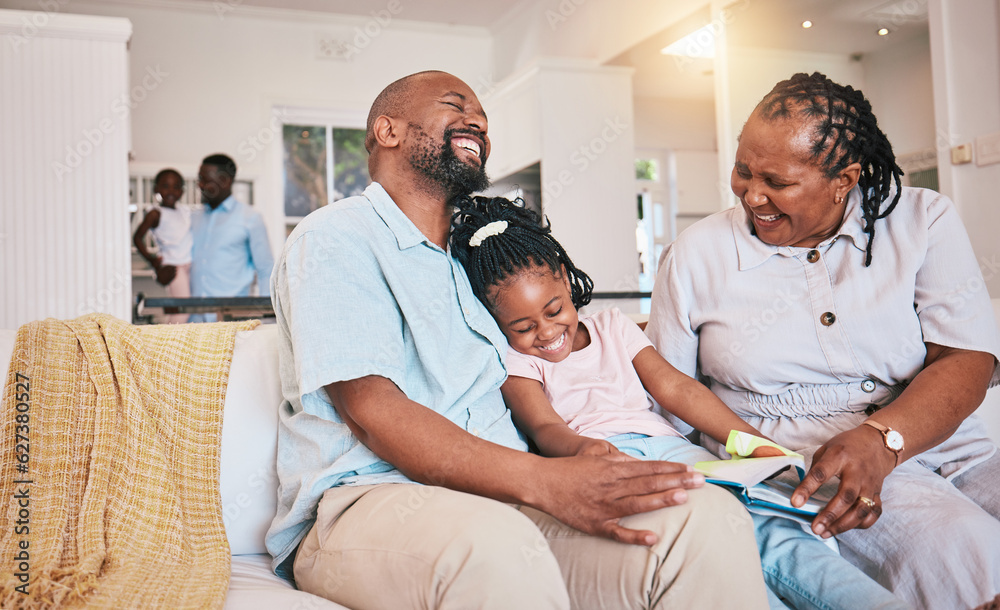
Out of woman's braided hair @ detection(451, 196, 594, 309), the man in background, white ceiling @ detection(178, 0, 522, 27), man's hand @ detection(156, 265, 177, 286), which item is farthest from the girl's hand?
white ceiling @ detection(178, 0, 522, 27)

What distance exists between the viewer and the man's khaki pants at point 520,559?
3.25 feet

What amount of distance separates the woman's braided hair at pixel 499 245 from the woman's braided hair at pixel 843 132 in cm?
48

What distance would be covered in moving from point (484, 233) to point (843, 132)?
693 millimetres

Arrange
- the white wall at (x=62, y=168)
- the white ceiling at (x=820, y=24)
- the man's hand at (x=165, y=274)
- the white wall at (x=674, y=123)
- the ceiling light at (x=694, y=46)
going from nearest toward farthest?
the white wall at (x=62, y=168) → the white ceiling at (x=820, y=24) → the man's hand at (x=165, y=274) → the ceiling light at (x=694, y=46) → the white wall at (x=674, y=123)

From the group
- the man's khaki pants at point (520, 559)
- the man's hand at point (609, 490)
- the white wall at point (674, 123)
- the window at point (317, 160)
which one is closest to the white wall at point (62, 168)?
the man's khaki pants at point (520, 559)

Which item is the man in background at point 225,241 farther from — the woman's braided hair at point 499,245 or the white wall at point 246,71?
the woman's braided hair at point 499,245

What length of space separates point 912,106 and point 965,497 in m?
3.75

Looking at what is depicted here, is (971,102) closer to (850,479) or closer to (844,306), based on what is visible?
(844,306)

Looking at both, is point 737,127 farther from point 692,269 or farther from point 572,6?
point 692,269

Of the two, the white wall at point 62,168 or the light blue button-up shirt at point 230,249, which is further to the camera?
the light blue button-up shirt at point 230,249

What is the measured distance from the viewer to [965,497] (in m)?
1.33

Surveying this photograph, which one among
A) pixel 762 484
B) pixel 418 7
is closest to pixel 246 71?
pixel 418 7

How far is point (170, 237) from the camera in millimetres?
5523

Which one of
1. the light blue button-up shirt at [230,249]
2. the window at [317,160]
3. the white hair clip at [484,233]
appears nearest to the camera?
the white hair clip at [484,233]
